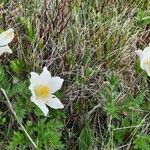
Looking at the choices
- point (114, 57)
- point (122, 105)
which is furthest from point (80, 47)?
point (122, 105)

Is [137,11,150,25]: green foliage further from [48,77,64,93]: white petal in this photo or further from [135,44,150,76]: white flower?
[48,77,64,93]: white petal

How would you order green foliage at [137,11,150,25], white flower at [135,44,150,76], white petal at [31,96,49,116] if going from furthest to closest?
green foliage at [137,11,150,25] → white flower at [135,44,150,76] → white petal at [31,96,49,116]

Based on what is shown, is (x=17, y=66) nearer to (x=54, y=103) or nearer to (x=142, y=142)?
(x=54, y=103)

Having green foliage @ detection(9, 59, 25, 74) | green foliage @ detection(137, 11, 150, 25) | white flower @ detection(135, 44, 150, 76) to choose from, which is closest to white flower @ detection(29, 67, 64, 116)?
green foliage @ detection(9, 59, 25, 74)

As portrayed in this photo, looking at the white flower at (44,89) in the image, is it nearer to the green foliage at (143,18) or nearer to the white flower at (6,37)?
the white flower at (6,37)

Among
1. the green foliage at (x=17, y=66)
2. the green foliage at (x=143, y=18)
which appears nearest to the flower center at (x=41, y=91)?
the green foliage at (x=17, y=66)
